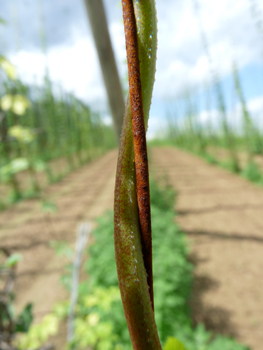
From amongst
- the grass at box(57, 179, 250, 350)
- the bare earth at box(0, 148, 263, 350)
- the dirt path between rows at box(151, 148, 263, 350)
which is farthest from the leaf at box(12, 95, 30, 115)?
the dirt path between rows at box(151, 148, 263, 350)

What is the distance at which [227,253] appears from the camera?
5320 mm

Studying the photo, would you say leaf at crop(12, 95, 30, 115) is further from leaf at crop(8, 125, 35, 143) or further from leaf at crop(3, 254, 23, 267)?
leaf at crop(3, 254, 23, 267)

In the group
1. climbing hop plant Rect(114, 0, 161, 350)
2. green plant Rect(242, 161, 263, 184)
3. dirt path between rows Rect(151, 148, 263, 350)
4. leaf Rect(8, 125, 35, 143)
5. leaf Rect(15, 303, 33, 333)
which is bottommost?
dirt path between rows Rect(151, 148, 263, 350)

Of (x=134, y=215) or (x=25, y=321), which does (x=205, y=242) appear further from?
(x=134, y=215)

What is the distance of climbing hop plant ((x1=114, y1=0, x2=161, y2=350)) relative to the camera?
0.23 m

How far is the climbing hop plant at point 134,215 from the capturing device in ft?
0.74

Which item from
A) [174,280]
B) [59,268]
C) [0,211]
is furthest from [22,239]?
[174,280]

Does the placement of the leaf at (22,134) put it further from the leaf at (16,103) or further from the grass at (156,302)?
the grass at (156,302)

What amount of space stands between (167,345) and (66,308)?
1804 millimetres

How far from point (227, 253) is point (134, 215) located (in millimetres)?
5592

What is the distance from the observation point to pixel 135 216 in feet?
0.79

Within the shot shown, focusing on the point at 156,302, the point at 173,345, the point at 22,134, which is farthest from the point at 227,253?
the point at 173,345

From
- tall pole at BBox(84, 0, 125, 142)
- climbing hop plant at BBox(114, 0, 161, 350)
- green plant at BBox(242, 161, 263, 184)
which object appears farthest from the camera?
green plant at BBox(242, 161, 263, 184)

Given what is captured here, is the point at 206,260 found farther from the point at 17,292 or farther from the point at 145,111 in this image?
the point at 145,111
